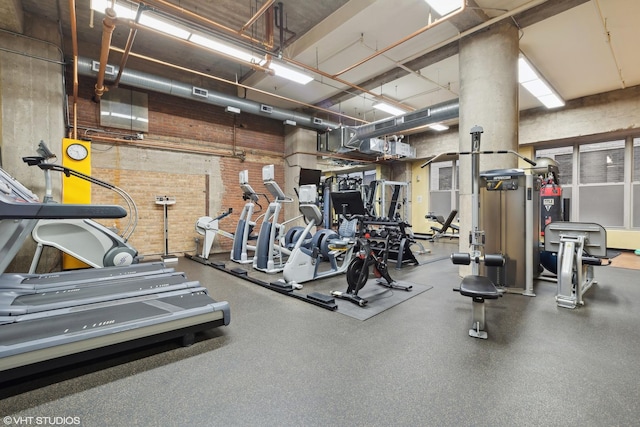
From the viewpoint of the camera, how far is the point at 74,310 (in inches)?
93.4

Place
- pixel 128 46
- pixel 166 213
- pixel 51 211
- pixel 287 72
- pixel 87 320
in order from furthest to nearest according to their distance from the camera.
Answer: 1. pixel 166 213
2. pixel 287 72
3. pixel 128 46
4. pixel 87 320
5. pixel 51 211

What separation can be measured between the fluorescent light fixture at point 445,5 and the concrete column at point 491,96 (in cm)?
109

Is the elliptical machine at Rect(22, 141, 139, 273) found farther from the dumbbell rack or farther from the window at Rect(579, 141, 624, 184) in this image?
the window at Rect(579, 141, 624, 184)

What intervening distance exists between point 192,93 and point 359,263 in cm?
549

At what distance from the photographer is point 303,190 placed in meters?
4.64

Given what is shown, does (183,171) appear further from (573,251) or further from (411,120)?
(573,251)

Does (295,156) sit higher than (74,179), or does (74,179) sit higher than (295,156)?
(295,156)

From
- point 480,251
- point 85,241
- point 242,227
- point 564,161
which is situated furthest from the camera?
point 564,161

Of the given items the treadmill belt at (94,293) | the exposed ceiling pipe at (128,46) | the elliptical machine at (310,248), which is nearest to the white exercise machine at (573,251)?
the elliptical machine at (310,248)

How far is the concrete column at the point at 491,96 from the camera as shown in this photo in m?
4.26

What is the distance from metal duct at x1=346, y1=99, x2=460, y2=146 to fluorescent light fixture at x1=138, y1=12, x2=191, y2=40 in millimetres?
5001

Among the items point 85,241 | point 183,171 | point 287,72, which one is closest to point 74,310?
Answer: point 85,241

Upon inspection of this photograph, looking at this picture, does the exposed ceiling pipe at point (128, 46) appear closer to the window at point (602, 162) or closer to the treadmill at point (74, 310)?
the treadmill at point (74, 310)

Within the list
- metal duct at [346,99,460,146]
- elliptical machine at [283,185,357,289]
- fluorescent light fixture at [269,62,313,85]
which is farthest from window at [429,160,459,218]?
fluorescent light fixture at [269,62,313,85]
